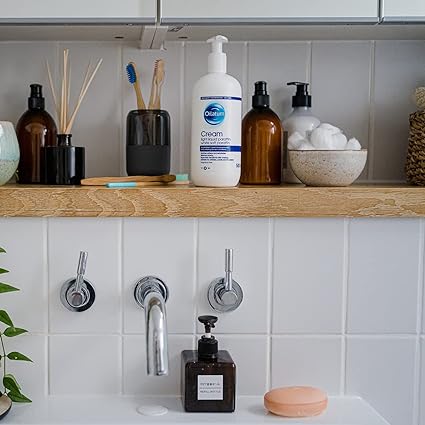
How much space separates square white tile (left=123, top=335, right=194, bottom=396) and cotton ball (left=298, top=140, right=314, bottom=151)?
32 centimetres

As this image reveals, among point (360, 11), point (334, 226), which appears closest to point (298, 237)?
point (334, 226)

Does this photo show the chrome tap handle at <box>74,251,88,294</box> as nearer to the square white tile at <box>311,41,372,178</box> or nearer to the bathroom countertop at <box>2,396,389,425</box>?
the bathroom countertop at <box>2,396,389,425</box>

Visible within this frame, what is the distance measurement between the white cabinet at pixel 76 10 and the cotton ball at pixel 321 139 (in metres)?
0.29

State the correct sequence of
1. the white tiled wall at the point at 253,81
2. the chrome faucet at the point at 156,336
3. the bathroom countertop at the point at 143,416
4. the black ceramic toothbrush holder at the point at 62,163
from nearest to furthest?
the chrome faucet at the point at 156,336, the bathroom countertop at the point at 143,416, the black ceramic toothbrush holder at the point at 62,163, the white tiled wall at the point at 253,81

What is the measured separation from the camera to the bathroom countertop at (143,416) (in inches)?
40.4

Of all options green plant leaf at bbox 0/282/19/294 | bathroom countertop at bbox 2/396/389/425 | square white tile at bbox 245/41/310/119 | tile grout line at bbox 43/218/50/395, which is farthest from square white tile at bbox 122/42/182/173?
bathroom countertop at bbox 2/396/389/425

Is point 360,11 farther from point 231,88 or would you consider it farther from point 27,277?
point 27,277

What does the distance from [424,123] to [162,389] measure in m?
0.56

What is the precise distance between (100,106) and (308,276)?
0.44 meters

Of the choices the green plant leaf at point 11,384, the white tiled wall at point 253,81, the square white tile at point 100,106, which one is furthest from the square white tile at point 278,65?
the green plant leaf at point 11,384

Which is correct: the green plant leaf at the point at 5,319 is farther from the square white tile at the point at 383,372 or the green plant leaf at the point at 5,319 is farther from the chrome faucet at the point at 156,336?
the square white tile at the point at 383,372

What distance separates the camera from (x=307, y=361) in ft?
3.76

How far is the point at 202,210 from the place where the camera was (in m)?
1.08

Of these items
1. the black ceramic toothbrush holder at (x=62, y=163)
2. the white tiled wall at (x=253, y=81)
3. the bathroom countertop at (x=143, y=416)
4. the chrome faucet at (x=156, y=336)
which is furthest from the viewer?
the white tiled wall at (x=253, y=81)
